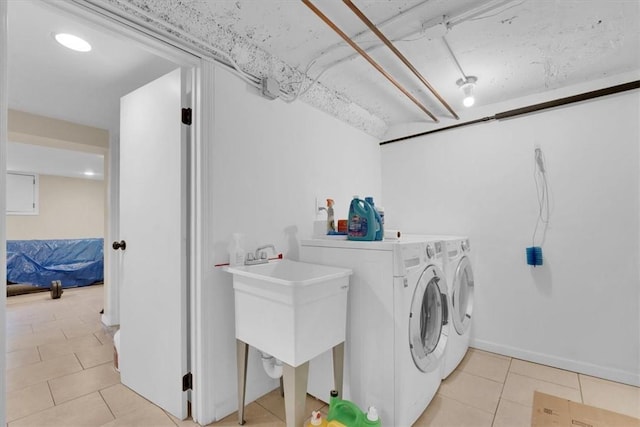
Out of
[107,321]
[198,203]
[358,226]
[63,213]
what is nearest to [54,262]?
[63,213]

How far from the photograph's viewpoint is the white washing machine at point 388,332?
57.1 inches

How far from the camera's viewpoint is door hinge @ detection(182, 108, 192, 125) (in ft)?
5.30

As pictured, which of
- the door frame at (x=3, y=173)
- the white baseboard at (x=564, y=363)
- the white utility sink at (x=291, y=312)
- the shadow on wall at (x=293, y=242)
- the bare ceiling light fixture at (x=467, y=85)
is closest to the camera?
the door frame at (x=3, y=173)

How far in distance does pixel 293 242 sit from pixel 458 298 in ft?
4.42

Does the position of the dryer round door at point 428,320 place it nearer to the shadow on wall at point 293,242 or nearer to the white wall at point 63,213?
the shadow on wall at point 293,242

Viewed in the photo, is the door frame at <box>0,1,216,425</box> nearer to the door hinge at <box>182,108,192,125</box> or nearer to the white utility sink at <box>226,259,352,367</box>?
the door hinge at <box>182,108,192,125</box>

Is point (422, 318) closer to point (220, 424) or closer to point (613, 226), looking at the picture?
point (220, 424)

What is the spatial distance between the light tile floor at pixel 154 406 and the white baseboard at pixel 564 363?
Answer: 5 cm

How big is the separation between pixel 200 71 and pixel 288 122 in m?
0.68

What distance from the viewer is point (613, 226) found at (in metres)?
2.05

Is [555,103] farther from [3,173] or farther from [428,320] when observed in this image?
[3,173]

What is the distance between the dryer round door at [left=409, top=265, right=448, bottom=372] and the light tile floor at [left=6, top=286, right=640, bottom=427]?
0.33 metres

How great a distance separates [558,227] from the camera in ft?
7.30

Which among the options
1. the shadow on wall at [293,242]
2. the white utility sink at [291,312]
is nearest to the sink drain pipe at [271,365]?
the white utility sink at [291,312]
